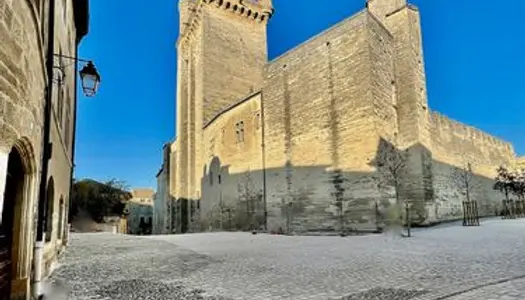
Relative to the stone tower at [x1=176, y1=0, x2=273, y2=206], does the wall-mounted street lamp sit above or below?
below

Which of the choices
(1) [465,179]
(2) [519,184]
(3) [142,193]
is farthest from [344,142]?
(3) [142,193]

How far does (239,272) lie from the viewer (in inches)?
239

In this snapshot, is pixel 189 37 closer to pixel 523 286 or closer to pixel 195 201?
pixel 195 201

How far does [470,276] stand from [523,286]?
0.81 m

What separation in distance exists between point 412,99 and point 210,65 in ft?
52.8

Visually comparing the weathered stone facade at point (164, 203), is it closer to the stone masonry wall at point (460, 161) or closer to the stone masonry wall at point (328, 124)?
the stone masonry wall at point (328, 124)

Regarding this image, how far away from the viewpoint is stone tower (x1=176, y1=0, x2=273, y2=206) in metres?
27.0

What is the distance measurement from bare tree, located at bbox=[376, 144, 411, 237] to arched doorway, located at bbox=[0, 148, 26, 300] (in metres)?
11.8

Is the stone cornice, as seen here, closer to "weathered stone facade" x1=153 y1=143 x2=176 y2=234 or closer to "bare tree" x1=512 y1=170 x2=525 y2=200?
"weathered stone facade" x1=153 y1=143 x2=176 y2=234

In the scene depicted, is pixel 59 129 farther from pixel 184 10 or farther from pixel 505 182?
pixel 184 10

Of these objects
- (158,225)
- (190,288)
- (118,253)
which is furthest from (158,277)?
(158,225)

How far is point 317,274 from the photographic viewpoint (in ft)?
18.3

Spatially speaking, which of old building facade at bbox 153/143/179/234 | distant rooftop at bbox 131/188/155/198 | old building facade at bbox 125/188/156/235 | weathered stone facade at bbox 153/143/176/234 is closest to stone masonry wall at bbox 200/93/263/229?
old building facade at bbox 153/143/179/234

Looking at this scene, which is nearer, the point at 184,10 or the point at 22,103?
the point at 22,103
